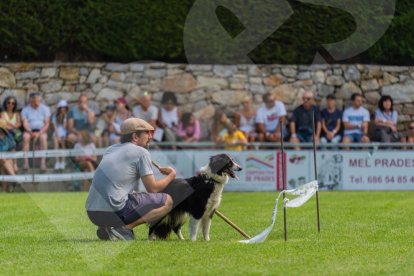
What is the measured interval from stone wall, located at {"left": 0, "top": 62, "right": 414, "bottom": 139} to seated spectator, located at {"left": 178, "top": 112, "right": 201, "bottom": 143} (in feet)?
6.53

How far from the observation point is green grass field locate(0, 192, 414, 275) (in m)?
11.7

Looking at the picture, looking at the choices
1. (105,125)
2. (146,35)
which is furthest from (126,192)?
(146,35)

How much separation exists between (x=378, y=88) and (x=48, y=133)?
9245 mm

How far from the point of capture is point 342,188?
2600 cm

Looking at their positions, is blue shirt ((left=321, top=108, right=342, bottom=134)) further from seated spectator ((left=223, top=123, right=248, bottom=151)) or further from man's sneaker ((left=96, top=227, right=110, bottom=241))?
man's sneaker ((left=96, top=227, right=110, bottom=241))

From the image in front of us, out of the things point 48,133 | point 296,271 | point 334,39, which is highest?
point 334,39

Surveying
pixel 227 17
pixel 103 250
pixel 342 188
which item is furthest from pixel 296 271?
pixel 227 17

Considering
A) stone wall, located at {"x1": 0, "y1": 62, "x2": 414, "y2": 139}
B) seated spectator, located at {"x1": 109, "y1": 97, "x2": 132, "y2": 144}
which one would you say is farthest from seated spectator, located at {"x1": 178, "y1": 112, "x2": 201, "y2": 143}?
stone wall, located at {"x1": 0, "y1": 62, "x2": 414, "y2": 139}

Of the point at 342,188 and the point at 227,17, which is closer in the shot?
the point at 342,188

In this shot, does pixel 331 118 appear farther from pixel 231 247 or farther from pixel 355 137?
pixel 231 247

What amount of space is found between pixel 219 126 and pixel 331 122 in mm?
2832

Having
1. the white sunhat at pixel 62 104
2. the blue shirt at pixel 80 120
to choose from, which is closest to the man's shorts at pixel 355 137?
the blue shirt at pixel 80 120

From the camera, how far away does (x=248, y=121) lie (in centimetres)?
2770

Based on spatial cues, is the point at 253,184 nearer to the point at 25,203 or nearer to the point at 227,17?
the point at 227,17
